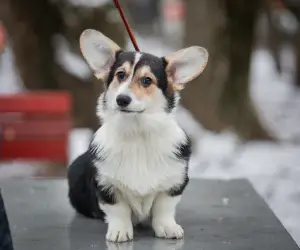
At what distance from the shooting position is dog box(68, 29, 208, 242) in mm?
1218

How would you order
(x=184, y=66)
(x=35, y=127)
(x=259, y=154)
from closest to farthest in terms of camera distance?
(x=184, y=66) < (x=35, y=127) < (x=259, y=154)

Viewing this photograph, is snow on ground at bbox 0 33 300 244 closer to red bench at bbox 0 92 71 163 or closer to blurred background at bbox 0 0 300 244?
blurred background at bbox 0 0 300 244

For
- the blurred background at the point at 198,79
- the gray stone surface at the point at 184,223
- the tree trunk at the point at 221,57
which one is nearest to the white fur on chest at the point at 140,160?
the gray stone surface at the point at 184,223

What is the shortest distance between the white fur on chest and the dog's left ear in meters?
0.08

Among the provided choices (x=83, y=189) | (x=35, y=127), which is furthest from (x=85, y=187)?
(x=35, y=127)

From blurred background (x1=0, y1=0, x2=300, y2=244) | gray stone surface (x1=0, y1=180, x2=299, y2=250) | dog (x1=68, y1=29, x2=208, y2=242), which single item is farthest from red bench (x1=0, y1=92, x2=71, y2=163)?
dog (x1=68, y1=29, x2=208, y2=242)

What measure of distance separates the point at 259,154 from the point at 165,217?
74.9 inches

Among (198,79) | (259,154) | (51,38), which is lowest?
(259,154)

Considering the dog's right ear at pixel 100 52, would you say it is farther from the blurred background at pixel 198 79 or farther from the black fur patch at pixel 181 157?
the blurred background at pixel 198 79

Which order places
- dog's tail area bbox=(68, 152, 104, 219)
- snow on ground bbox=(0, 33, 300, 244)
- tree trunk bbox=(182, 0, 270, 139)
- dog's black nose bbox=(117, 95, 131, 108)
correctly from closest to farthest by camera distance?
dog's black nose bbox=(117, 95, 131, 108)
dog's tail area bbox=(68, 152, 104, 219)
snow on ground bbox=(0, 33, 300, 244)
tree trunk bbox=(182, 0, 270, 139)

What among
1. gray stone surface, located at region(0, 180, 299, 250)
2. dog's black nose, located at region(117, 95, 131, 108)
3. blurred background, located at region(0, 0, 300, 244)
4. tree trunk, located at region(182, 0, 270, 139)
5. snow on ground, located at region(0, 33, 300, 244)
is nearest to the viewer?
dog's black nose, located at region(117, 95, 131, 108)

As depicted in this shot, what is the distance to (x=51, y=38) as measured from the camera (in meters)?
3.19

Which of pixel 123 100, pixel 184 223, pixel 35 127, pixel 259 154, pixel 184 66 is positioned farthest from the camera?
pixel 259 154

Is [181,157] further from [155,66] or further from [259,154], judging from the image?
[259,154]
